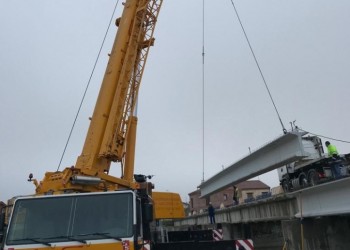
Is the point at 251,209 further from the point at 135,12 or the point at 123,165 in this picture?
the point at 135,12

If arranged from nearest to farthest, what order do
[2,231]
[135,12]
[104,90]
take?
[2,231] < [104,90] < [135,12]

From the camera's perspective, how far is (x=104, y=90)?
33.9 feet

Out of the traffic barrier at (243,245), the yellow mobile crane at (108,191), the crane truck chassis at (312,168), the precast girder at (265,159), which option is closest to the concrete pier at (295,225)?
the crane truck chassis at (312,168)

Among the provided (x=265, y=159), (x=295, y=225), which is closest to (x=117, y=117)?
(x=265, y=159)

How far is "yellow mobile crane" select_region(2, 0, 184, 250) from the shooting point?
5887mm

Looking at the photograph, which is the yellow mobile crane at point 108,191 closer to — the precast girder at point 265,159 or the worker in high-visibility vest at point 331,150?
the precast girder at point 265,159

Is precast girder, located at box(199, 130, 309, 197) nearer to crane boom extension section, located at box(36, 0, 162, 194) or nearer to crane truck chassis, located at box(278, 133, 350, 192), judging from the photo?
crane truck chassis, located at box(278, 133, 350, 192)

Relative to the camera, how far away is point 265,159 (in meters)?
13.9

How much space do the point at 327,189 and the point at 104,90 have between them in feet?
24.9

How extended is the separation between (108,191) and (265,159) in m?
8.82

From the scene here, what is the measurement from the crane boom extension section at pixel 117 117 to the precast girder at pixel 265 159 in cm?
500

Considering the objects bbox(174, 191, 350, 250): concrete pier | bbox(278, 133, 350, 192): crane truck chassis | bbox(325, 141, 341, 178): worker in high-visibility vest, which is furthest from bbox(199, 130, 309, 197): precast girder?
bbox(325, 141, 341, 178): worker in high-visibility vest

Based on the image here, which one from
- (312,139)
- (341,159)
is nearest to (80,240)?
(341,159)

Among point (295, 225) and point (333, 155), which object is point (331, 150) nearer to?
point (333, 155)
